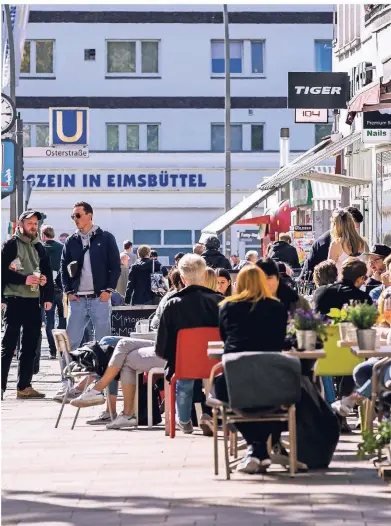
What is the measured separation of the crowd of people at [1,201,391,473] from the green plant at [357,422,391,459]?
0.85 meters

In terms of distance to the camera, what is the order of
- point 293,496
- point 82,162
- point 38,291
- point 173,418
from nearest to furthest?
point 293,496 < point 173,418 < point 38,291 < point 82,162

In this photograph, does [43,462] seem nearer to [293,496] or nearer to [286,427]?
[286,427]

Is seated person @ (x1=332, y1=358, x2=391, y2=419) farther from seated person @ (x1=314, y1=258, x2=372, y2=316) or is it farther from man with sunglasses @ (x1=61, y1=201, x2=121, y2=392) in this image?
man with sunglasses @ (x1=61, y1=201, x2=121, y2=392)

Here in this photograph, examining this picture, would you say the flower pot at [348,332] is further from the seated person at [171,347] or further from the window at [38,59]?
the window at [38,59]

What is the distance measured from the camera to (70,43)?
191ft

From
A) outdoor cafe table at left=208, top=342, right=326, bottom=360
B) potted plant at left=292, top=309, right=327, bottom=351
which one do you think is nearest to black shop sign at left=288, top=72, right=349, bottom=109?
outdoor cafe table at left=208, top=342, right=326, bottom=360

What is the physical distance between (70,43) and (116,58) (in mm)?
1799

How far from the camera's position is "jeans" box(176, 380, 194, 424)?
43.7 feet

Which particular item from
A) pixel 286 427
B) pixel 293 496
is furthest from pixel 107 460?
pixel 293 496

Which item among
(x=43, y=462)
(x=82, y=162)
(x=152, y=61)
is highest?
(x=152, y=61)

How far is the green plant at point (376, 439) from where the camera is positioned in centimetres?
976

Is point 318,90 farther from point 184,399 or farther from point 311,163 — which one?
point 184,399

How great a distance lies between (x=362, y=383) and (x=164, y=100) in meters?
47.3

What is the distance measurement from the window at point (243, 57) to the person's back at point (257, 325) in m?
48.1
